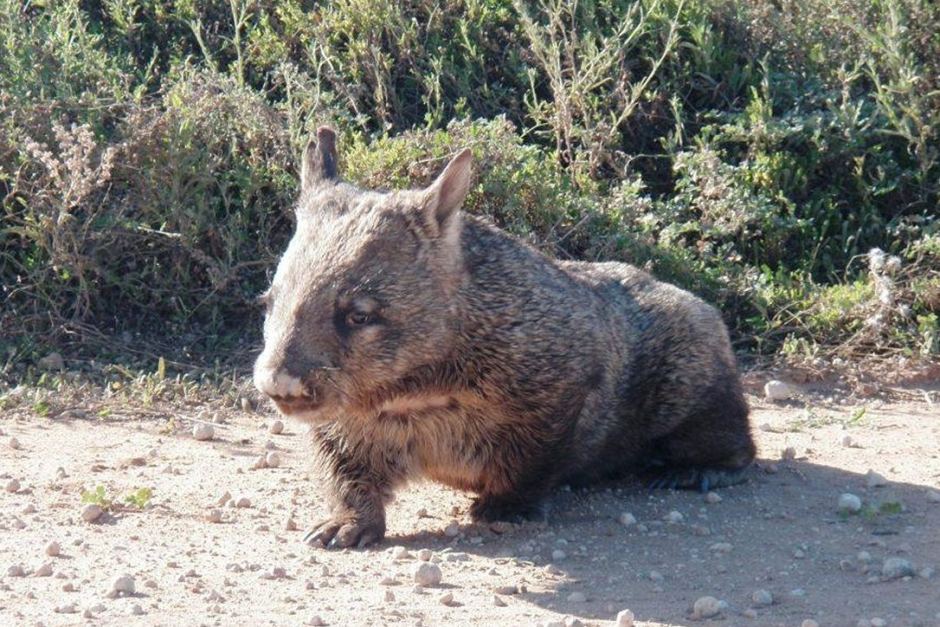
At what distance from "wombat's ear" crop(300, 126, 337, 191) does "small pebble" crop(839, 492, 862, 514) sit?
250 cm

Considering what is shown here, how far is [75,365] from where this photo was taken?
7.91 m

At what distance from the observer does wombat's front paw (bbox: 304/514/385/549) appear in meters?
5.57

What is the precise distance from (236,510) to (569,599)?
1675mm

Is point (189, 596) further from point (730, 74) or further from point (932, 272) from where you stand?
point (730, 74)

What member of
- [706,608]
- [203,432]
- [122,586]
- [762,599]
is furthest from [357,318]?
[203,432]

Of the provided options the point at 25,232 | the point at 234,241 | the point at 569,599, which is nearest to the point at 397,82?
the point at 234,241

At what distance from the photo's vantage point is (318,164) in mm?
6148

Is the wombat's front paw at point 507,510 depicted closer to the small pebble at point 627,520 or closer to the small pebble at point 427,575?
the small pebble at point 627,520

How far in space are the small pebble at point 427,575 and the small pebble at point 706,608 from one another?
88 cm

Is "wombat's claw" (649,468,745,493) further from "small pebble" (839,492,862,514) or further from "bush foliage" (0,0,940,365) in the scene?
"bush foliage" (0,0,940,365)

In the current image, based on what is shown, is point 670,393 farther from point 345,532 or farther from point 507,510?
point 345,532

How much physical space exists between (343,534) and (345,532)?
12mm

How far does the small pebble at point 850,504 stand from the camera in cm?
588

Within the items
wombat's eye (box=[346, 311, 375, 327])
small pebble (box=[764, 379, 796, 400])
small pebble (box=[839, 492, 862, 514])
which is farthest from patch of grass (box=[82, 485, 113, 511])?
small pebble (box=[764, 379, 796, 400])
